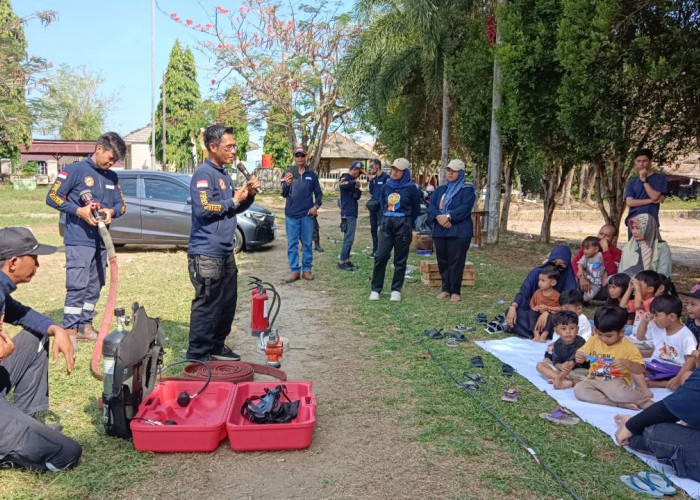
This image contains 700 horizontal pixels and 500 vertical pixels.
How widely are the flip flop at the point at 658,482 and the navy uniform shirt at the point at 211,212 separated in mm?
3334

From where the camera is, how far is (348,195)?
1087cm

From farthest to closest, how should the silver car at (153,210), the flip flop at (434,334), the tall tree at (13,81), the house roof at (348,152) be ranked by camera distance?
the house roof at (348,152), the tall tree at (13,81), the silver car at (153,210), the flip flop at (434,334)

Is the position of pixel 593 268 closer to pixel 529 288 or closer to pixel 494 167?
pixel 529 288

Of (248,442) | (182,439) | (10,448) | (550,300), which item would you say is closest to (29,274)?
(10,448)

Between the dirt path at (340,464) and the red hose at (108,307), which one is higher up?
the red hose at (108,307)

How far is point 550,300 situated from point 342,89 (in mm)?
14414

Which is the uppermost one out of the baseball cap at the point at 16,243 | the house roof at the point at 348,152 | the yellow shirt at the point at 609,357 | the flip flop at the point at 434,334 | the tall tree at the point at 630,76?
the house roof at the point at 348,152

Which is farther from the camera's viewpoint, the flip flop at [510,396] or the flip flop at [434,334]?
the flip flop at [434,334]

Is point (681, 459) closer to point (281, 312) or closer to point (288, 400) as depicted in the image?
point (288, 400)

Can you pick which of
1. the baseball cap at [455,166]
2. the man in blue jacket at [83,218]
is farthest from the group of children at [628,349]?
the man in blue jacket at [83,218]

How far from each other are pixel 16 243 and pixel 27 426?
108cm

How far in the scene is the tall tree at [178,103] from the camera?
4650 cm

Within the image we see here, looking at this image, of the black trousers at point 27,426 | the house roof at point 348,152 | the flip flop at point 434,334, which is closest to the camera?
the black trousers at point 27,426

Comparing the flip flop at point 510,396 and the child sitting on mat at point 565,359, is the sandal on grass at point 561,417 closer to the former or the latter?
the flip flop at point 510,396
